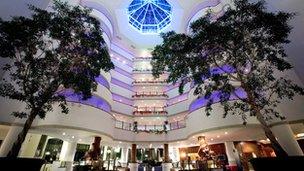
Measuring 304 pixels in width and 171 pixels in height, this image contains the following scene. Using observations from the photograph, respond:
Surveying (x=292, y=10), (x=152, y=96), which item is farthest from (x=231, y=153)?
(x=292, y=10)

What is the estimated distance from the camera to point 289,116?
14336 millimetres

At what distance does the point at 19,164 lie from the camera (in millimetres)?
9648

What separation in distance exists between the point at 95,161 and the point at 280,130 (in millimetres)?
16743

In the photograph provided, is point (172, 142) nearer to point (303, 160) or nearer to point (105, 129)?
point (105, 129)

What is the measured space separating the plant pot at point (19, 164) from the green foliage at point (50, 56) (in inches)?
93.9

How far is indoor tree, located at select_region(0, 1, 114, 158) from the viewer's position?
1029cm

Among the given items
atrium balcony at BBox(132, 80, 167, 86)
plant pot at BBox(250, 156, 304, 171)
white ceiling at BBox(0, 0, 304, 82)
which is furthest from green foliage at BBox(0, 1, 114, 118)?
atrium balcony at BBox(132, 80, 167, 86)

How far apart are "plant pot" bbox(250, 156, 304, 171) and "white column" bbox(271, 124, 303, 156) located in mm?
5737

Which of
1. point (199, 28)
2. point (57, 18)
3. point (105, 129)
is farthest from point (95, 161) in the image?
point (199, 28)

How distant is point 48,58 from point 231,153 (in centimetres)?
2162

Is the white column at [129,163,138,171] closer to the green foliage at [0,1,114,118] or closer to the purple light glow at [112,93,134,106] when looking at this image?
the purple light glow at [112,93,134,106]

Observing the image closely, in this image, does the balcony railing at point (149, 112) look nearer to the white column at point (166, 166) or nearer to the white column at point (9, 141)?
the white column at point (166, 166)

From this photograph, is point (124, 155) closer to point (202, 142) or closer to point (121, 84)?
point (121, 84)

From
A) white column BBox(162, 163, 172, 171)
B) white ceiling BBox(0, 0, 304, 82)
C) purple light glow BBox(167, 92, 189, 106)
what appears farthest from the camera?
purple light glow BBox(167, 92, 189, 106)
